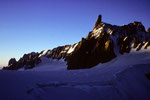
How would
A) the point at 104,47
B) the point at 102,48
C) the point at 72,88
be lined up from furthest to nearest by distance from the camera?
the point at 102,48 → the point at 104,47 → the point at 72,88

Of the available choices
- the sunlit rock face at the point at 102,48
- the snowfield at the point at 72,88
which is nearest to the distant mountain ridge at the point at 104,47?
the sunlit rock face at the point at 102,48

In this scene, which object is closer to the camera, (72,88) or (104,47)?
(72,88)

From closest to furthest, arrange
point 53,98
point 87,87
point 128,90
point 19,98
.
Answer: point 19,98 → point 53,98 → point 87,87 → point 128,90

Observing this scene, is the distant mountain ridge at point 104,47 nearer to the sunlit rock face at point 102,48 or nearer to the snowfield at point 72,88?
the sunlit rock face at point 102,48

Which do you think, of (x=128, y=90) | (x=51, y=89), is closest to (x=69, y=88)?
(x=51, y=89)

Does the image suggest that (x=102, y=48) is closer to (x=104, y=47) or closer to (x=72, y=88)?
(x=104, y=47)

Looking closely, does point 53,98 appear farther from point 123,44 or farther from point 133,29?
point 133,29

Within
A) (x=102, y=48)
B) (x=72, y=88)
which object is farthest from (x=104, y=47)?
(x=72, y=88)

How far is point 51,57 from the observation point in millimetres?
113062

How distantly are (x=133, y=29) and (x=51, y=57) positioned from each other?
77270 millimetres

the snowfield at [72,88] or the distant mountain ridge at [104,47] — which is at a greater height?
the distant mountain ridge at [104,47]

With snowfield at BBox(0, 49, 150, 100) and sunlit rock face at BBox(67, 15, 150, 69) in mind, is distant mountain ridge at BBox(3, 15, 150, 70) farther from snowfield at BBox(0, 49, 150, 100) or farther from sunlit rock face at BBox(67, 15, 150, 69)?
snowfield at BBox(0, 49, 150, 100)

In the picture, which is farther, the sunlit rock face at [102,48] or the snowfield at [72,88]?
the sunlit rock face at [102,48]

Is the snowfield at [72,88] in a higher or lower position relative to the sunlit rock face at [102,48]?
lower
